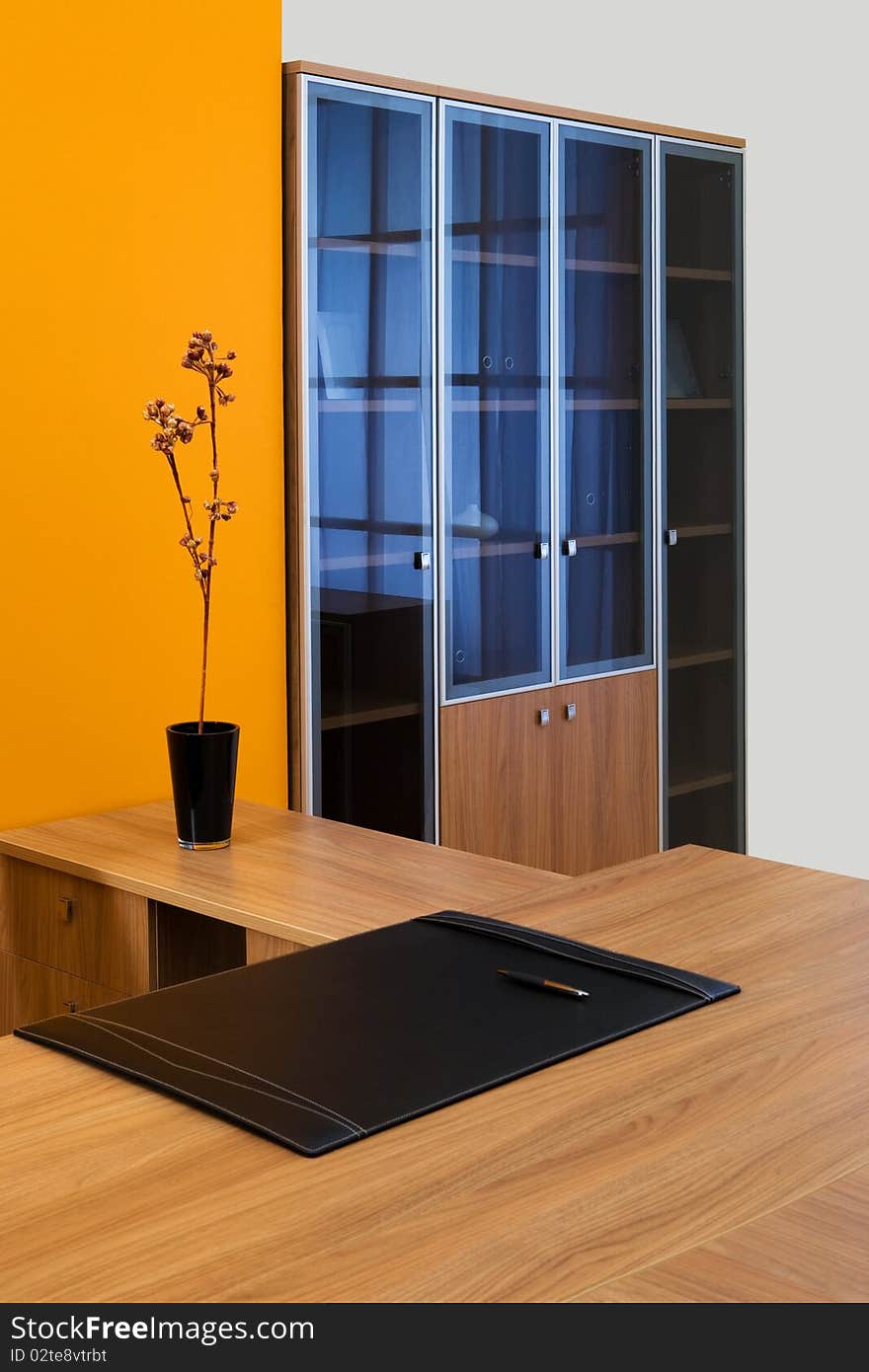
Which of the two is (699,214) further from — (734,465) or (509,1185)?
(509,1185)

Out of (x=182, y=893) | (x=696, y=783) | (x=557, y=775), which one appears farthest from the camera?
(x=696, y=783)

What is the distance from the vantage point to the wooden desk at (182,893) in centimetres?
231

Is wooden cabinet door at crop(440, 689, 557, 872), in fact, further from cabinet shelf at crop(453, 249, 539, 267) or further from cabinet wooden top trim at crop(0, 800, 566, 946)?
cabinet shelf at crop(453, 249, 539, 267)

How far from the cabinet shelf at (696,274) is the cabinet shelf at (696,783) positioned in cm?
133

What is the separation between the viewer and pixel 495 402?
370 cm

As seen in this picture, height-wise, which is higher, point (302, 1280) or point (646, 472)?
point (646, 472)

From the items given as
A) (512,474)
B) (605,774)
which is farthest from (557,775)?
(512,474)

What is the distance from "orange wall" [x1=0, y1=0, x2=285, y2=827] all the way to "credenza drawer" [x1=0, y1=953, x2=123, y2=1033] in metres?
0.27

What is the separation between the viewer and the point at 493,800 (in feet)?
12.3

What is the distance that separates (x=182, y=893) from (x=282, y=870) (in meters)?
0.19

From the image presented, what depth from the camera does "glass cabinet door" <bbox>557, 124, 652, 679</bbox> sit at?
3.86m

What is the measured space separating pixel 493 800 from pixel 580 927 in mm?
1901
